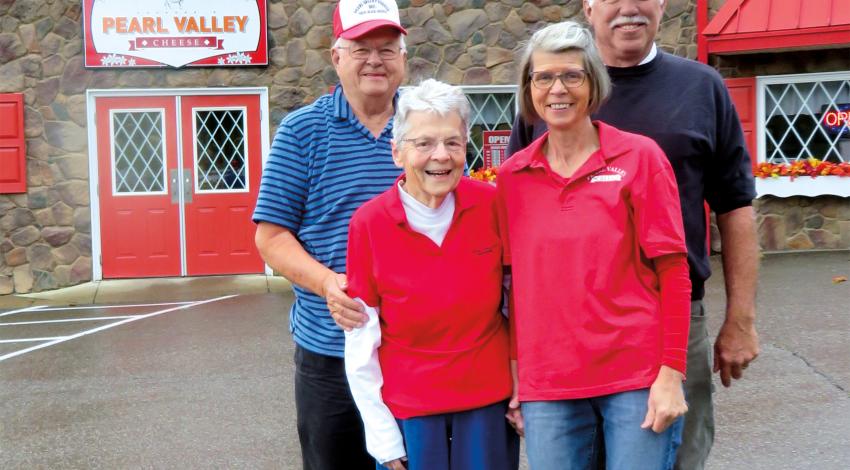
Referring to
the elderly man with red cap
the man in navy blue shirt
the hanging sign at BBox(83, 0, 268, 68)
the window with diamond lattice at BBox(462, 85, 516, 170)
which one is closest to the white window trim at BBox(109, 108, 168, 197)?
the hanging sign at BBox(83, 0, 268, 68)

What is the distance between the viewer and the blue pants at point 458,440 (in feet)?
7.56

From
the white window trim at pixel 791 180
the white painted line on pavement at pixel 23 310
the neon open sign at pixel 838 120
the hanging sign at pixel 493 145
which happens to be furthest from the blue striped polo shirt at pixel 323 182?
the neon open sign at pixel 838 120

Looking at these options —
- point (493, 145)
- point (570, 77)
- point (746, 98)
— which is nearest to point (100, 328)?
point (493, 145)

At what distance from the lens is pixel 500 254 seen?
233 centimetres

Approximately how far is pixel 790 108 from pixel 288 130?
9.63 metres

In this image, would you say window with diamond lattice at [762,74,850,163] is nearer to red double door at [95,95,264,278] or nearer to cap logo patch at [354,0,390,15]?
red double door at [95,95,264,278]

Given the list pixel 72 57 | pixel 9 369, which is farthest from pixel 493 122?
pixel 9 369

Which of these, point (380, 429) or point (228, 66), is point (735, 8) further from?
point (380, 429)

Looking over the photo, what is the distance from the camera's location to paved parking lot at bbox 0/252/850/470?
4551mm

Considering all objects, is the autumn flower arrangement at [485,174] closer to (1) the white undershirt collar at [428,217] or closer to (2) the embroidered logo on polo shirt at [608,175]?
(1) the white undershirt collar at [428,217]

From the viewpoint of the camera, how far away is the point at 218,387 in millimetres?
5926

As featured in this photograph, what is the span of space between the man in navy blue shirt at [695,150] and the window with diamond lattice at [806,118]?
8.95 m

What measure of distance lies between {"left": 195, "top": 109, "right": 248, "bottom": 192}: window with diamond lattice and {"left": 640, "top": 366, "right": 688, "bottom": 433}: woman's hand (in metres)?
9.54

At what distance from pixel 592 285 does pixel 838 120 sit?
9876 mm
